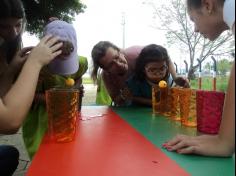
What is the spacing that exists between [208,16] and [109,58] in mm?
1085

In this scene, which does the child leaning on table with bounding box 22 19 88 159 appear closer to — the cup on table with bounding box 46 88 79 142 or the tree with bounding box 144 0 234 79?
the cup on table with bounding box 46 88 79 142

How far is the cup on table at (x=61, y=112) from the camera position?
2.47 feet

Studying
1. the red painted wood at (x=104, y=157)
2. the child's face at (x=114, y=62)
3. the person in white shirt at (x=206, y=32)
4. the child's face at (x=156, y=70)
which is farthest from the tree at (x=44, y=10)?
the person in white shirt at (x=206, y=32)

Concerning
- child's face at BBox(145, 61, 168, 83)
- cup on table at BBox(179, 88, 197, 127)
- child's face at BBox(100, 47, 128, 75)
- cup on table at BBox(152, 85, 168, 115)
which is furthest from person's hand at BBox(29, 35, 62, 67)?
child's face at BBox(100, 47, 128, 75)

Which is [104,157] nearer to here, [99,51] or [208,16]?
[208,16]

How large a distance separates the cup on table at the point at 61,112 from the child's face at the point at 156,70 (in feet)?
2.61

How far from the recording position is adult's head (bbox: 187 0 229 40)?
619 mm

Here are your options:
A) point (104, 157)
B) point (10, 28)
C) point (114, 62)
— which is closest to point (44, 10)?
point (114, 62)

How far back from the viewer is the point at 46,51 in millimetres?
760

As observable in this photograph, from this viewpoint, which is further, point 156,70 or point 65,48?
point 156,70

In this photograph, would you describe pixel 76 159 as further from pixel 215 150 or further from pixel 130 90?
pixel 130 90

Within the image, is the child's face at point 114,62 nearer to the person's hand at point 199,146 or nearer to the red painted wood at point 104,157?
the red painted wood at point 104,157

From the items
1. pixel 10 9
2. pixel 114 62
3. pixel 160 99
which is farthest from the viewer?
pixel 114 62

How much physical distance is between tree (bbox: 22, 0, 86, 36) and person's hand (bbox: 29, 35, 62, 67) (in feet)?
5.92
